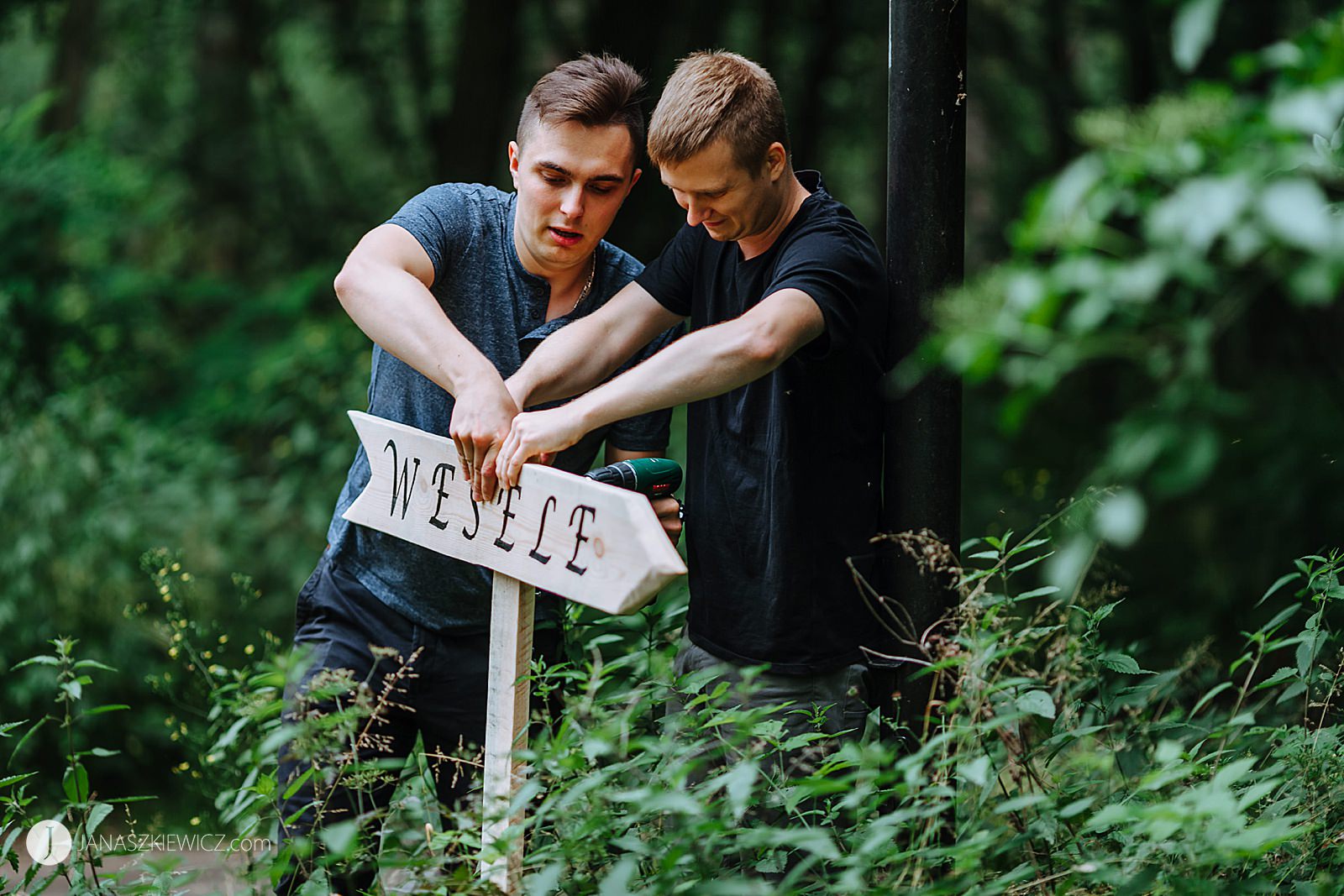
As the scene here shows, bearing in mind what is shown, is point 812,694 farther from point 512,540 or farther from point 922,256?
point 922,256

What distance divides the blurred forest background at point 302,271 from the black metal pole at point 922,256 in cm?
57

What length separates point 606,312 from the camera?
2373 mm

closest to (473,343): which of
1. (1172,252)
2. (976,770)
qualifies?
(976,770)


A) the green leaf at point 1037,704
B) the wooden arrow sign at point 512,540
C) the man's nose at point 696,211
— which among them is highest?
the man's nose at point 696,211

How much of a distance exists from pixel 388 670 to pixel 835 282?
1.23m

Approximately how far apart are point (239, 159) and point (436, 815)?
25.0 feet

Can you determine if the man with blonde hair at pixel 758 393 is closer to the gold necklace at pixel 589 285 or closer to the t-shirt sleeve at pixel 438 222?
the gold necklace at pixel 589 285

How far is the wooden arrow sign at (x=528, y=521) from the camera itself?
5.98ft

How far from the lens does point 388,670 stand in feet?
8.14

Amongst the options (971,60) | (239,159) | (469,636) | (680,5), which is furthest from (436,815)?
(971,60)

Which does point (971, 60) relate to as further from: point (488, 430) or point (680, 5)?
point (488, 430)

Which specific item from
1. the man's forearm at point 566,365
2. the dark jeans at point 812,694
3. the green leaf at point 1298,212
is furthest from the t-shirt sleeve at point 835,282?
the green leaf at point 1298,212

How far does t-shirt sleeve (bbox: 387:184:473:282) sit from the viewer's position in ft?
7.76

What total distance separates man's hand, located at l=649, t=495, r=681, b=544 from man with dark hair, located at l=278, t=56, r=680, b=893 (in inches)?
13.7
